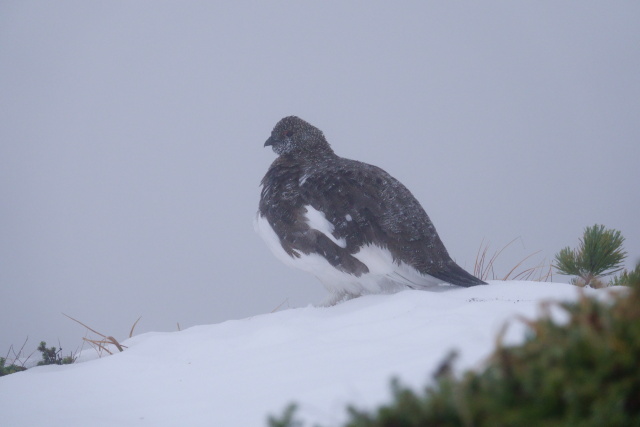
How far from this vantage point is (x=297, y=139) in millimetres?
5016

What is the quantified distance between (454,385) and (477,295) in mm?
2729

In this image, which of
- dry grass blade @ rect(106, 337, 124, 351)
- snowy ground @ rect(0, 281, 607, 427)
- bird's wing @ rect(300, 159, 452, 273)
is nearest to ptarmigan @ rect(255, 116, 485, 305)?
bird's wing @ rect(300, 159, 452, 273)

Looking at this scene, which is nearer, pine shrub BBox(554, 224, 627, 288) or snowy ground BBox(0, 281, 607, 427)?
snowy ground BBox(0, 281, 607, 427)

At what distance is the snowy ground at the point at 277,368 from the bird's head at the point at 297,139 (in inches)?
69.7

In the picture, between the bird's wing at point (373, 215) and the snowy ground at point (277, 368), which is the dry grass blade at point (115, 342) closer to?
the snowy ground at point (277, 368)

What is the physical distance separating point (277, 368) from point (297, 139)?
2.86 meters

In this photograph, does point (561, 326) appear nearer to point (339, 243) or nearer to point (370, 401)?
point (370, 401)

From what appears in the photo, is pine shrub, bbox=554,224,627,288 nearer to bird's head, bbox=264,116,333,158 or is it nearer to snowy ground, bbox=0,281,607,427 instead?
snowy ground, bbox=0,281,607,427

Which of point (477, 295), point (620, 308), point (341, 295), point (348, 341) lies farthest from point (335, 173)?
point (620, 308)

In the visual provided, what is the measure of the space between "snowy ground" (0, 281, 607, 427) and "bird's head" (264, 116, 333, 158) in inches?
69.7

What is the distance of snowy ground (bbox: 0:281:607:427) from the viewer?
6.73 feet

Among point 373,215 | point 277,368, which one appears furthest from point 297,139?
point 277,368

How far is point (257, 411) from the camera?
81.8 inches

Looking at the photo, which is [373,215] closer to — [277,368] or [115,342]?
[277,368]
